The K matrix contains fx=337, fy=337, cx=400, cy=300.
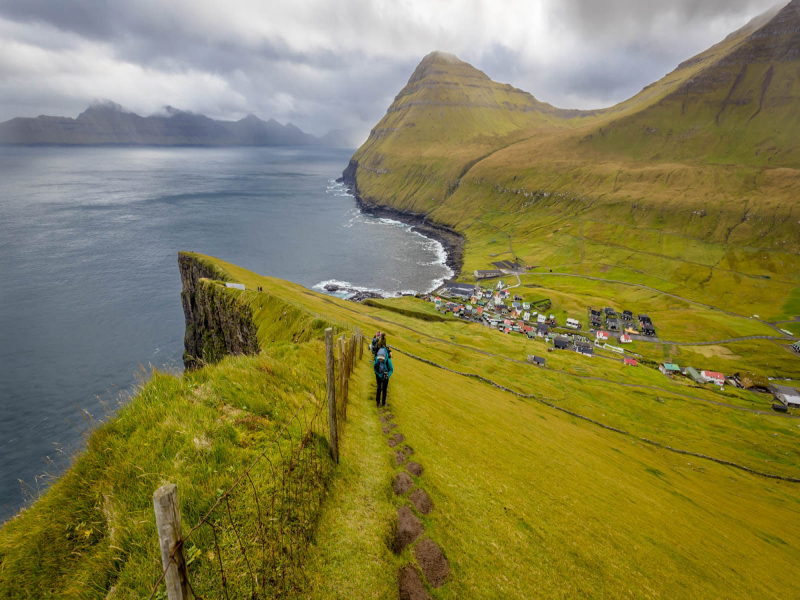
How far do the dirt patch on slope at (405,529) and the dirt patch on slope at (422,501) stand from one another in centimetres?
49

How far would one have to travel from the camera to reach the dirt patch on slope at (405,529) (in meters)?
10.6

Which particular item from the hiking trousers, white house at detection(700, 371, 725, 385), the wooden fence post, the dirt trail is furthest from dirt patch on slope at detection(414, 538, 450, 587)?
white house at detection(700, 371, 725, 385)

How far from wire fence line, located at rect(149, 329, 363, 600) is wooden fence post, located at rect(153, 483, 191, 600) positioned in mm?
10

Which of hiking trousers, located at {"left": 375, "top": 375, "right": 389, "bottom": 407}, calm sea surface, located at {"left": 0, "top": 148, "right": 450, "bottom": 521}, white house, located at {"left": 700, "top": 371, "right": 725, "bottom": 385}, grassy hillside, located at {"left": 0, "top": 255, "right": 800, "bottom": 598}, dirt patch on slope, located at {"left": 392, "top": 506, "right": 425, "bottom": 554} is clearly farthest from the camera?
white house, located at {"left": 700, "top": 371, "right": 725, "bottom": 385}

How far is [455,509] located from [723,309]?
18933 cm

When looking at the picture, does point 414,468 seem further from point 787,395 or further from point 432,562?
point 787,395

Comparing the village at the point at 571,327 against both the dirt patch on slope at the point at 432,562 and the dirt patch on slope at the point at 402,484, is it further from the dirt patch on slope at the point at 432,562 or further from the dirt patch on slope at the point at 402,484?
the dirt patch on slope at the point at 432,562

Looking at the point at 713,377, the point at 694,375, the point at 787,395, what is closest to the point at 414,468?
the point at 694,375

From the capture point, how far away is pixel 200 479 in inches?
313

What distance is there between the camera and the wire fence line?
4.33m

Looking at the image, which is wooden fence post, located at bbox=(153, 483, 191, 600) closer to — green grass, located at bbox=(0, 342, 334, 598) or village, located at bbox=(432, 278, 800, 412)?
green grass, located at bbox=(0, 342, 334, 598)

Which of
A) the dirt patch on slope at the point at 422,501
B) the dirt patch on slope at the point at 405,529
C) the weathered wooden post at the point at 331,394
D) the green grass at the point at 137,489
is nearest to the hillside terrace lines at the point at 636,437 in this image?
the dirt patch on slope at the point at 422,501

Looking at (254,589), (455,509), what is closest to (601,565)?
(455,509)

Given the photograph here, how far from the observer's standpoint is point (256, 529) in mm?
7660
